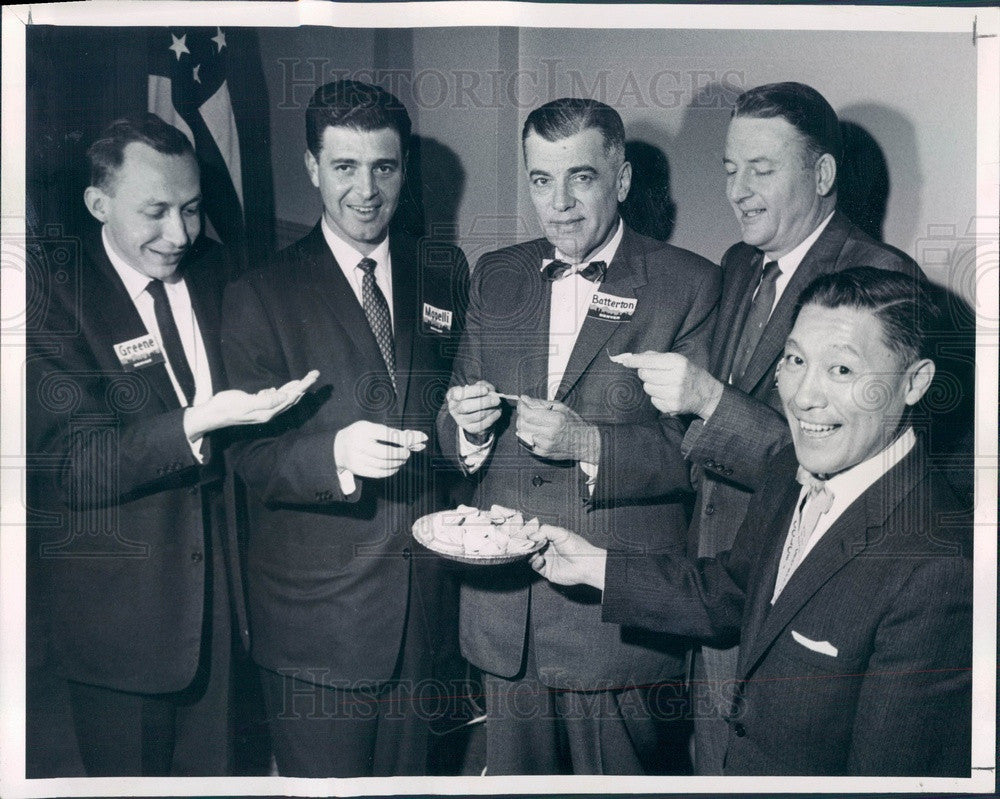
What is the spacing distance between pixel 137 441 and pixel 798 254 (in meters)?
1.94

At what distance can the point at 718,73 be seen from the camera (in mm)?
2775

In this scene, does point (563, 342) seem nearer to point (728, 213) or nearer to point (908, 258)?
point (728, 213)

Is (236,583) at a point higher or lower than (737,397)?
lower

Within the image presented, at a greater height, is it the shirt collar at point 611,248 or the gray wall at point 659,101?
the gray wall at point 659,101

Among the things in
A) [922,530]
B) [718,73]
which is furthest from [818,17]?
[922,530]

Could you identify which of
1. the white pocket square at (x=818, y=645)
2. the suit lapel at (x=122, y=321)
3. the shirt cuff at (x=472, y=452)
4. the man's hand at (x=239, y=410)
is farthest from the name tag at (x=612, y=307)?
the suit lapel at (x=122, y=321)

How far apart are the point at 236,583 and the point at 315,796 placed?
68cm

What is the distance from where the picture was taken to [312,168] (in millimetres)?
2750

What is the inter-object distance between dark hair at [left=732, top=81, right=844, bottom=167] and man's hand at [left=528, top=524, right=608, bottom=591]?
48.8 inches

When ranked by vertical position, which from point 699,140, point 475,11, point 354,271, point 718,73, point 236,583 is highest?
point 475,11

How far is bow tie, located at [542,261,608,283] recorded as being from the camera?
2.72 metres

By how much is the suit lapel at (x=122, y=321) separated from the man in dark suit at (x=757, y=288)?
1310 mm

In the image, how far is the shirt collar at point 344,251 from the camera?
2.75 m

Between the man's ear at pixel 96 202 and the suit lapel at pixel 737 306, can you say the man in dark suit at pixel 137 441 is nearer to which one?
the man's ear at pixel 96 202
